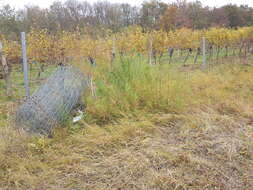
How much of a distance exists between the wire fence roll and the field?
0.15 meters

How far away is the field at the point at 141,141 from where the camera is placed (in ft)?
6.75

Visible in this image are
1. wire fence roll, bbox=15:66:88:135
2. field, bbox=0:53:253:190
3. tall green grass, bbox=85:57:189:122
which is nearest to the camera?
field, bbox=0:53:253:190

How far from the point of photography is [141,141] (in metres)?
2.67

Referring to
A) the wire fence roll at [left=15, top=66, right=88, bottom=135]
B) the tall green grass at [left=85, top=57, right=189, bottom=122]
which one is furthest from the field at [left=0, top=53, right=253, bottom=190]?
the wire fence roll at [left=15, top=66, right=88, bottom=135]

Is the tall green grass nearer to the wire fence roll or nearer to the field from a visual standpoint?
the field

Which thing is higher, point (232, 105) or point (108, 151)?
point (232, 105)

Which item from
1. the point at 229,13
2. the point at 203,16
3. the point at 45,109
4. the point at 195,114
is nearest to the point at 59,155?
the point at 45,109

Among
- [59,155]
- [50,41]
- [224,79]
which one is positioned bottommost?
[59,155]

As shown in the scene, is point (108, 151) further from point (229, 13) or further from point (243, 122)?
point (229, 13)

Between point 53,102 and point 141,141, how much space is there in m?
1.31

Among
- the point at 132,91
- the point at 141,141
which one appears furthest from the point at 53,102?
the point at 141,141

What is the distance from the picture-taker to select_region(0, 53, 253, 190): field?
2.06m

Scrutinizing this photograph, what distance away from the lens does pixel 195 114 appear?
3314mm

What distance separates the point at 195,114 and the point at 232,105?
719 millimetres
